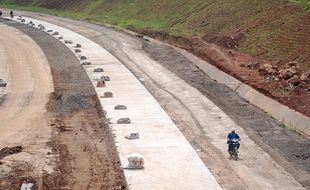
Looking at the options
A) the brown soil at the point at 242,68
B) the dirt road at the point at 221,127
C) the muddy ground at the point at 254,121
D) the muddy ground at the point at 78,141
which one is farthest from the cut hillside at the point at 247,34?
the muddy ground at the point at 78,141

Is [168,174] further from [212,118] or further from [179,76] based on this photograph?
[179,76]

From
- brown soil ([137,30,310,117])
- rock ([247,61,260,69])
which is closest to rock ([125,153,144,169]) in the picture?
brown soil ([137,30,310,117])

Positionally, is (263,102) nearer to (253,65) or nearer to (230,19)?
(253,65)

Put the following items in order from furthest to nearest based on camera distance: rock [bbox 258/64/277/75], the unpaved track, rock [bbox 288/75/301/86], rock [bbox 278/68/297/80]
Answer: rock [bbox 258/64/277/75], rock [bbox 278/68/297/80], rock [bbox 288/75/301/86], the unpaved track

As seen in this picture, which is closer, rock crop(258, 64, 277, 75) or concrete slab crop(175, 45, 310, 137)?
concrete slab crop(175, 45, 310, 137)

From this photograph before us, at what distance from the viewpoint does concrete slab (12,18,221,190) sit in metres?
21.0

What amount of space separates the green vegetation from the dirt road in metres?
5.10

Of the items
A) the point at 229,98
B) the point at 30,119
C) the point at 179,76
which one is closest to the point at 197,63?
the point at 179,76

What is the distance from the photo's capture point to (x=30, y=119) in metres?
30.7

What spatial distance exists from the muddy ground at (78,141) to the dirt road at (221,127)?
4134 mm

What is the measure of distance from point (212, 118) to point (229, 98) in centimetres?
463

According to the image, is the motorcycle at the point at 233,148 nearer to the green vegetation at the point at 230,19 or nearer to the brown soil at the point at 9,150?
the brown soil at the point at 9,150

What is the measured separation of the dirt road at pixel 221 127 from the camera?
22.2 metres

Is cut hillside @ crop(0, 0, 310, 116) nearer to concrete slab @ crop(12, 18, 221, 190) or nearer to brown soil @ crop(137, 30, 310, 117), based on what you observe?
brown soil @ crop(137, 30, 310, 117)
